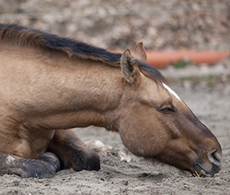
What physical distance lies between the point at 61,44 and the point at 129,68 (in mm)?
716

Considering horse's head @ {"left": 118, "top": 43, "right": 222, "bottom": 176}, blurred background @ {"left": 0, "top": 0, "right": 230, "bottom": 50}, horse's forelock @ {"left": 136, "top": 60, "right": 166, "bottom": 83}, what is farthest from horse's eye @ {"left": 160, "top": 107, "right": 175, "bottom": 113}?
blurred background @ {"left": 0, "top": 0, "right": 230, "bottom": 50}

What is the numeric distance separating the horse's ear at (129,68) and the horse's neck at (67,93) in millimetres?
131

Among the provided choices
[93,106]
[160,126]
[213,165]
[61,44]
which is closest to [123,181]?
[160,126]

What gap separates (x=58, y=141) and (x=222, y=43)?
9.73 metres

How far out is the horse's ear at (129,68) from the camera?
10.2ft

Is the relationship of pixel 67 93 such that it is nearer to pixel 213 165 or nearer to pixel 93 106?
pixel 93 106

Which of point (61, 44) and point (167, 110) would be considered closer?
point (167, 110)

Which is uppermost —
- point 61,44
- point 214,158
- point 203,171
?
point 61,44

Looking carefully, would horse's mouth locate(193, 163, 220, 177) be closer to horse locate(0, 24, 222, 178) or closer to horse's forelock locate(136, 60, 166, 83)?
horse locate(0, 24, 222, 178)

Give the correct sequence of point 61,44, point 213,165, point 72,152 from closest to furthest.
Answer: point 213,165 → point 61,44 → point 72,152

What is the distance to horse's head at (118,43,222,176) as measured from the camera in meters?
3.22

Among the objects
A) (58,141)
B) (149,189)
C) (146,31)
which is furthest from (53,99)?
(146,31)

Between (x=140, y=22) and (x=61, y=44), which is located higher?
(x=140, y=22)

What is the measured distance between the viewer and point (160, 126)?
3236 mm
